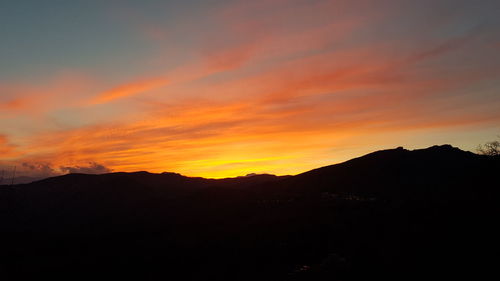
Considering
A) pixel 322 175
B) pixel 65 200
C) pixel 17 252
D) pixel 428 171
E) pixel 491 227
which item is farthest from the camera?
pixel 65 200

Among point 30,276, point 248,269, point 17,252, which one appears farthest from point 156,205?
point 248,269

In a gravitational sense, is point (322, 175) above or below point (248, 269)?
above

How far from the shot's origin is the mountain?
30688 millimetres

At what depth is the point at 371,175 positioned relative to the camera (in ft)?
333

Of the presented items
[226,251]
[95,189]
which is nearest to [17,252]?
[226,251]

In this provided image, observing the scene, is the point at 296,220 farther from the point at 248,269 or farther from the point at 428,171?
the point at 428,171

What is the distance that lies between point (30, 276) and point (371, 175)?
286 feet

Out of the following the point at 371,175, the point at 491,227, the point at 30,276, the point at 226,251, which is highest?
the point at 371,175

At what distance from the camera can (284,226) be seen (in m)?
58.8

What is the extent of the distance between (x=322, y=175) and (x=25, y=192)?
129282 millimetres

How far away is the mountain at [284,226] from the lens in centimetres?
3069

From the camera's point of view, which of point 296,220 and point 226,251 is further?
point 296,220

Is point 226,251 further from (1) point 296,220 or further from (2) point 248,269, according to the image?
(1) point 296,220

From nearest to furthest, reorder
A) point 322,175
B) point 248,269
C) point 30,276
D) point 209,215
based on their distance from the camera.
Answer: point 248,269, point 30,276, point 209,215, point 322,175
